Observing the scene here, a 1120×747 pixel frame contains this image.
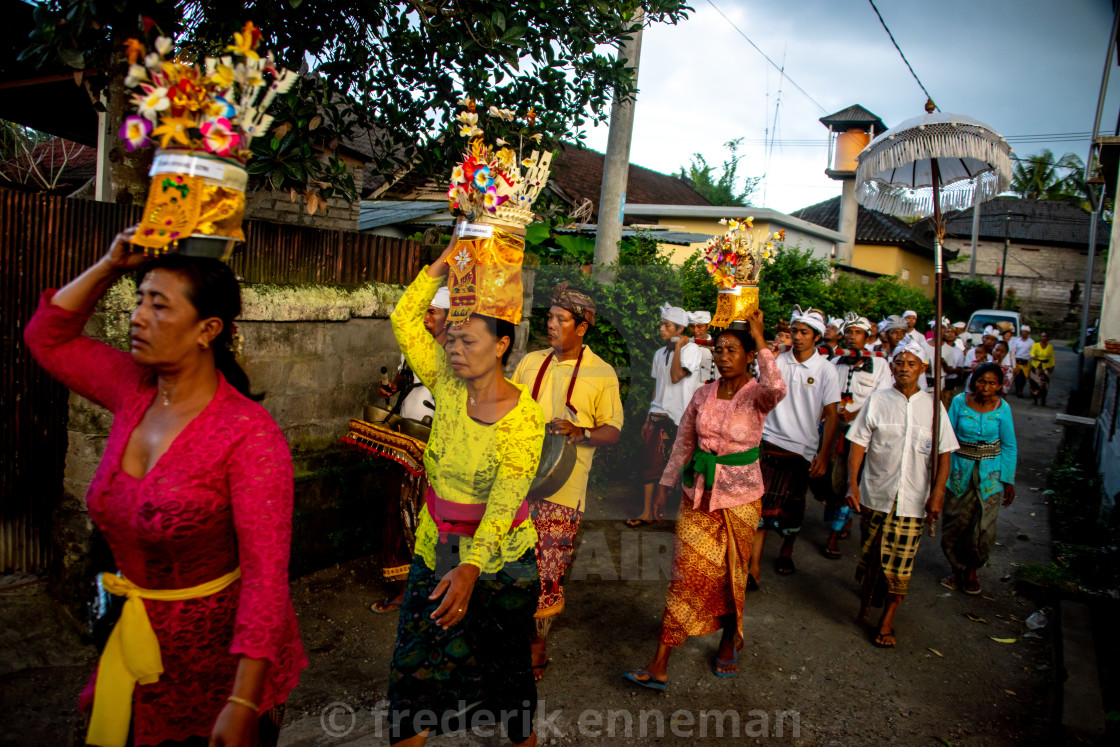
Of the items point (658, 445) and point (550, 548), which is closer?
point (550, 548)

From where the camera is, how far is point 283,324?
189 inches

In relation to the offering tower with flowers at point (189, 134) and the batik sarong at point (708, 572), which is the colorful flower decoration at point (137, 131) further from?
the batik sarong at point (708, 572)

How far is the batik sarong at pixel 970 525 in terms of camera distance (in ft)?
19.3

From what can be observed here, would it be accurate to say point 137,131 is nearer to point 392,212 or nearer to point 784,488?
point 784,488

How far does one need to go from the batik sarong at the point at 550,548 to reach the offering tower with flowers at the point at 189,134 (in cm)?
265

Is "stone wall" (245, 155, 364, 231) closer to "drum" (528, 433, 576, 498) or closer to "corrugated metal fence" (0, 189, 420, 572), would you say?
"corrugated metal fence" (0, 189, 420, 572)

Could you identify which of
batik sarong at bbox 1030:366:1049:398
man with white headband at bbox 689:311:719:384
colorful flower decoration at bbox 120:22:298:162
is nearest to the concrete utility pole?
man with white headband at bbox 689:311:719:384

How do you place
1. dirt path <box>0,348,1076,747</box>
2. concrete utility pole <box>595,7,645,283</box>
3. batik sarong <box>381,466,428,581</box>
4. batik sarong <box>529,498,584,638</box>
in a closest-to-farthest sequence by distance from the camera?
dirt path <box>0,348,1076,747</box>
batik sarong <box>529,498,584,638</box>
batik sarong <box>381,466,428,581</box>
concrete utility pole <box>595,7,645,283</box>

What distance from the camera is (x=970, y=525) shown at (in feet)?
19.5

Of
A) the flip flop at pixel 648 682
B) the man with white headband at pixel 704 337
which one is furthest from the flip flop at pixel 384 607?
the man with white headband at pixel 704 337

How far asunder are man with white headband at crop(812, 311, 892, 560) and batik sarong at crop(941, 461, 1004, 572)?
84 centimetres

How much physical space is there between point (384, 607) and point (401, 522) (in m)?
0.55

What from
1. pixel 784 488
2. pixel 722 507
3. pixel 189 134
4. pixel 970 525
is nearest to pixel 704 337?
pixel 784 488

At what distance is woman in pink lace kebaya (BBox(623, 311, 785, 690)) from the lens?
14.1 ft
